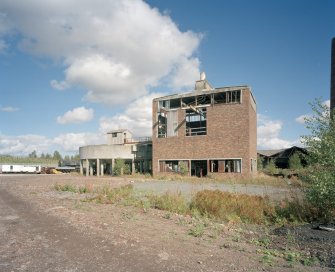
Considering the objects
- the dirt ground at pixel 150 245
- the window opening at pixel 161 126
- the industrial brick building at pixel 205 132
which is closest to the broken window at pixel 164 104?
the industrial brick building at pixel 205 132

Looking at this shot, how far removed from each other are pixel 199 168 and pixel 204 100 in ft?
27.5

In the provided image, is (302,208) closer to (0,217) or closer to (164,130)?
(0,217)

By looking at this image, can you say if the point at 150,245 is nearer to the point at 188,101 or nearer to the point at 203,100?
the point at 203,100

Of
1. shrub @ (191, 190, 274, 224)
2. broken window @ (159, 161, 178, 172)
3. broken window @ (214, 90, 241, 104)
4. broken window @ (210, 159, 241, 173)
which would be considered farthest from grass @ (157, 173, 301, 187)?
shrub @ (191, 190, 274, 224)

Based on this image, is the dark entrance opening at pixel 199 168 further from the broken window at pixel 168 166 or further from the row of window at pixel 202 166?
the broken window at pixel 168 166

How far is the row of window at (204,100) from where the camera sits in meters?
35.9

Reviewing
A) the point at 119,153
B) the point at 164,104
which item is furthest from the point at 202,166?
the point at 119,153


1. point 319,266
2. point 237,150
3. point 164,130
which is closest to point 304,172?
point 319,266

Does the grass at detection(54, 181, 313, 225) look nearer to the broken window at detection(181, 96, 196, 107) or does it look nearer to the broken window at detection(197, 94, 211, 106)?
the broken window at detection(197, 94, 211, 106)

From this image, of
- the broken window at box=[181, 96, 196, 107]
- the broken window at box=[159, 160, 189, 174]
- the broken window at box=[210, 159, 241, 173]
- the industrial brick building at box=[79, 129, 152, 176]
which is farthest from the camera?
the industrial brick building at box=[79, 129, 152, 176]

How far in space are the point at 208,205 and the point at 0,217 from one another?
24.0ft

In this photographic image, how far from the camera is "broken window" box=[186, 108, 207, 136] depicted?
3791cm

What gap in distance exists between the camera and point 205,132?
37.1m

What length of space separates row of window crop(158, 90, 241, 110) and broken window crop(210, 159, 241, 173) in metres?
6.67
